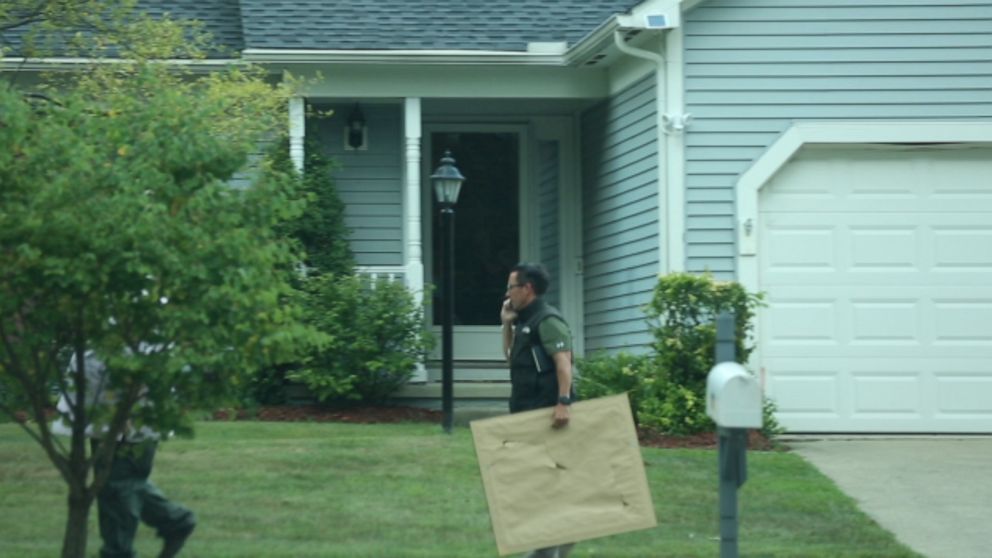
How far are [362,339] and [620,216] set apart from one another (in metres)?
2.79

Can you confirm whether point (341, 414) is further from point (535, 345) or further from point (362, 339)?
point (535, 345)

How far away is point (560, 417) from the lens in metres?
8.02

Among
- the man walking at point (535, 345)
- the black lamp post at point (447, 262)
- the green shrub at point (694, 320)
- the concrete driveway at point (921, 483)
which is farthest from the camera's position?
the black lamp post at point (447, 262)

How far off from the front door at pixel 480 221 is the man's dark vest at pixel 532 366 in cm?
830

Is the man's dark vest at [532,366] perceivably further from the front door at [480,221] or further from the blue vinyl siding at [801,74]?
the front door at [480,221]

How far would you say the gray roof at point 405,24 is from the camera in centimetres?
1577

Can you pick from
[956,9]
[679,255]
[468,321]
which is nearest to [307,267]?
[468,321]

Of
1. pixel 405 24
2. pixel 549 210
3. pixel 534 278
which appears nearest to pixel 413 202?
pixel 405 24

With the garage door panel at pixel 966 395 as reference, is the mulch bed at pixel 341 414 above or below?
below

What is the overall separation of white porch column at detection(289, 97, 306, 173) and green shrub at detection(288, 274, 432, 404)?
3.93 feet

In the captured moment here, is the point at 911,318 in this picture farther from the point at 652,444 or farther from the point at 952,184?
the point at 652,444

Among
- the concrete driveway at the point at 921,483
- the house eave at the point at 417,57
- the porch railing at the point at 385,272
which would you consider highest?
the house eave at the point at 417,57

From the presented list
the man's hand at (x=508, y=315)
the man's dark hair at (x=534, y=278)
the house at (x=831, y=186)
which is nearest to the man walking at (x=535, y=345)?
the man's dark hair at (x=534, y=278)

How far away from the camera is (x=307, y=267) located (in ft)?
50.7
